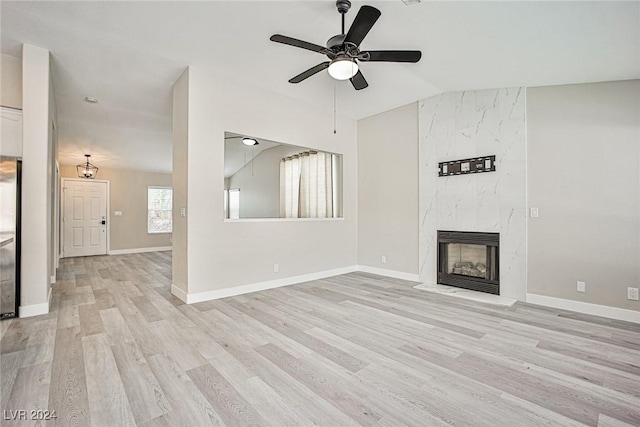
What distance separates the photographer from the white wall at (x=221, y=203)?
3824 mm

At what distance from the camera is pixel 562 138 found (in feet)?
12.0

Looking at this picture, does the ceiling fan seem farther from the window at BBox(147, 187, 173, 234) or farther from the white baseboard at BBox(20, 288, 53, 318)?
the window at BBox(147, 187, 173, 234)

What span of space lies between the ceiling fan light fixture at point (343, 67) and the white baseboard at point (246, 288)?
3053 mm

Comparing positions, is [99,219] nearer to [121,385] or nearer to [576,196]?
[121,385]

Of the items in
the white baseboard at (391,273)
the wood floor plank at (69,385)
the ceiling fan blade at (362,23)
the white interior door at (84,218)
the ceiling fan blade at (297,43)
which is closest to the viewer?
the wood floor plank at (69,385)

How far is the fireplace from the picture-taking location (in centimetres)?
422

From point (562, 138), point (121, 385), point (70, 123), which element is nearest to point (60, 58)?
point (70, 123)

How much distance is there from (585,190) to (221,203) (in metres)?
4.50

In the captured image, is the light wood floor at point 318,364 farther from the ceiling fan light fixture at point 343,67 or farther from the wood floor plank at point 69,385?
the ceiling fan light fixture at point 343,67

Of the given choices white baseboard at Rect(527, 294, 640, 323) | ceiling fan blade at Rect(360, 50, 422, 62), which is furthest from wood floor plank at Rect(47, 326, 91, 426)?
white baseboard at Rect(527, 294, 640, 323)

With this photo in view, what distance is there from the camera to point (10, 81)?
11.0 ft

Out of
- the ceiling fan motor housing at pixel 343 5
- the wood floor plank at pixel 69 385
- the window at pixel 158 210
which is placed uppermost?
the ceiling fan motor housing at pixel 343 5

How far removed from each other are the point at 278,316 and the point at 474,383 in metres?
1.99

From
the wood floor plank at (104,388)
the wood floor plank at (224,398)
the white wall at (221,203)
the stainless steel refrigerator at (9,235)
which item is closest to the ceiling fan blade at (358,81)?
the white wall at (221,203)
